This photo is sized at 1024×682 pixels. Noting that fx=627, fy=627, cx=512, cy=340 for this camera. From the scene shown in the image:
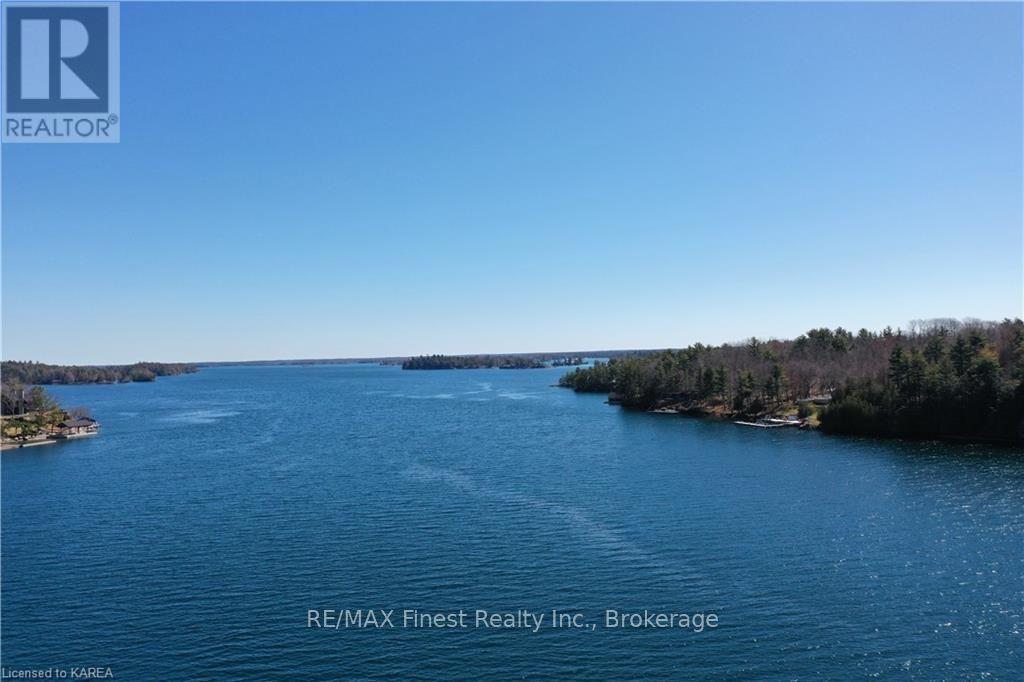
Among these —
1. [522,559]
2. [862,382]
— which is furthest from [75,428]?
[862,382]

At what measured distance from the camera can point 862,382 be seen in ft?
312

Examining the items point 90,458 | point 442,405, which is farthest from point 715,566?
point 442,405

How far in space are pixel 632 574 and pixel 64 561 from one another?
3428 cm

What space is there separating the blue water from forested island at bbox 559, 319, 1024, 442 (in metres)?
8.82

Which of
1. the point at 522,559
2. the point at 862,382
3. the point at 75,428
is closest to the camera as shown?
the point at 522,559

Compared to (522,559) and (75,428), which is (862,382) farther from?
(75,428)

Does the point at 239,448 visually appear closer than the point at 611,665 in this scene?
No

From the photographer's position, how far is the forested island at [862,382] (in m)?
79.5

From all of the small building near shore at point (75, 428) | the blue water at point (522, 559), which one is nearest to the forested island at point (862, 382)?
the blue water at point (522, 559)

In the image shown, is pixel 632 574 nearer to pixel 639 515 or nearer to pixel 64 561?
pixel 639 515

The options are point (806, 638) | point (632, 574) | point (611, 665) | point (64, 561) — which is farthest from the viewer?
point (64, 561)

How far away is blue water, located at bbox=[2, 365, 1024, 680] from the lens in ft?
86.2

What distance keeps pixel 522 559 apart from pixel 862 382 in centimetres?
7862

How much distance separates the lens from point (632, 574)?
3456cm
